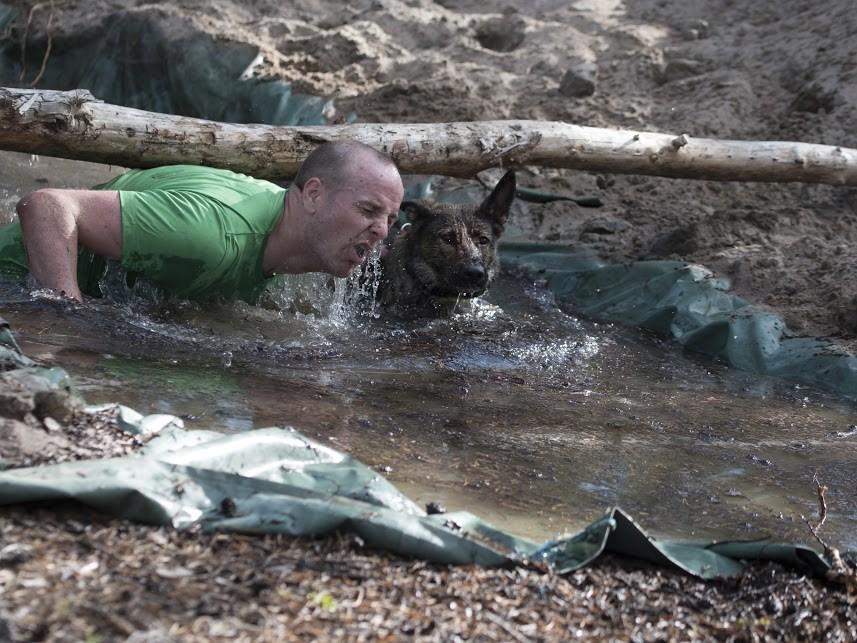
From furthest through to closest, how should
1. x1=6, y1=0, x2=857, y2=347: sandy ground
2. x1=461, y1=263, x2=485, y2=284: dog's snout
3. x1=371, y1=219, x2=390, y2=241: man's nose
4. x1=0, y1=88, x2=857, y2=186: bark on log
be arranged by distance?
x1=6, y1=0, x2=857, y2=347: sandy ground → x1=461, y1=263, x2=485, y2=284: dog's snout → x1=0, y1=88, x2=857, y2=186: bark on log → x1=371, y1=219, x2=390, y2=241: man's nose

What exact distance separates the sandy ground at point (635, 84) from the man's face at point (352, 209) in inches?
138

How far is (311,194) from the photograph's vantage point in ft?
21.2

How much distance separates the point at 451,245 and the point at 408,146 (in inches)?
35.4

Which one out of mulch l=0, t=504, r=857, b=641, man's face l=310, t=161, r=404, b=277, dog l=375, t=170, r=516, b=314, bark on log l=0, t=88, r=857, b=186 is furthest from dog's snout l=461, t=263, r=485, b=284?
mulch l=0, t=504, r=857, b=641

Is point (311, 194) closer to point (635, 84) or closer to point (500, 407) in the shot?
point (500, 407)

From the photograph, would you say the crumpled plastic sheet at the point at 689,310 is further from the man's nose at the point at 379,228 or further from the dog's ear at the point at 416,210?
the man's nose at the point at 379,228

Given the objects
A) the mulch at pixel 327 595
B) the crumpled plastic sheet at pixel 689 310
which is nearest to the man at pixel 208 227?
the crumpled plastic sheet at pixel 689 310

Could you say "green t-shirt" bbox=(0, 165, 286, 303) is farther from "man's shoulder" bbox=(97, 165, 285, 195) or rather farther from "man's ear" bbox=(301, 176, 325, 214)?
"man's ear" bbox=(301, 176, 325, 214)

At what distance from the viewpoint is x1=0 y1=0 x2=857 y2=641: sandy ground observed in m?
2.71

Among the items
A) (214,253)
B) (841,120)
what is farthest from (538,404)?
(841,120)

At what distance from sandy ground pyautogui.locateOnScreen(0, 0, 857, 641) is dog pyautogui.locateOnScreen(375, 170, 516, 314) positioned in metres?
1.56

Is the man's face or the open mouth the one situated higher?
the man's face

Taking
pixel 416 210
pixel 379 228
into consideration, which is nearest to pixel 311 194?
pixel 379 228

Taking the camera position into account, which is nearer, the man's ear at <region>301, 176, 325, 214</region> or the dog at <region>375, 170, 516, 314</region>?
the man's ear at <region>301, 176, 325, 214</region>
